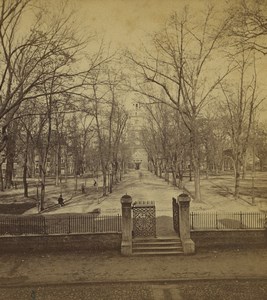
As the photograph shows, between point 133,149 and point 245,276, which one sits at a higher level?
point 133,149

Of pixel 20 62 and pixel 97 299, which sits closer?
pixel 97 299

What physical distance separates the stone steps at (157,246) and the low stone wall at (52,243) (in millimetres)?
1008

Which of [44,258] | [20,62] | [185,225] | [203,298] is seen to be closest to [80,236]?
[44,258]

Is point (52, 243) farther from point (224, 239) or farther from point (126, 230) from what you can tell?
point (224, 239)

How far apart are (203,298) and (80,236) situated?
734 cm

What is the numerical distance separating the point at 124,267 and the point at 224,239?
5381mm

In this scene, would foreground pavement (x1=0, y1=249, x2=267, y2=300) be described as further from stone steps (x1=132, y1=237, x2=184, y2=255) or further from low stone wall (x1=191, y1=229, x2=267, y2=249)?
low stone wall (x1=191, y1=229, x2=267, y2=249)

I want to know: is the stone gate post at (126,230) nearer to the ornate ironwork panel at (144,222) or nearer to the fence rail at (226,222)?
the ornate ironwork panel at (144,222)

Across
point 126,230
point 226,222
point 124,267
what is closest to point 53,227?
point 126,230

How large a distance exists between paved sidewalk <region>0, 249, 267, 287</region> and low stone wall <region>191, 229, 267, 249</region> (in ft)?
1.86

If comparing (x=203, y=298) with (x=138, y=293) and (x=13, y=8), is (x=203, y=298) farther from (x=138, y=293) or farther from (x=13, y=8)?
(x=13, y=8)

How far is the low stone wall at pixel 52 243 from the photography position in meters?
17.2

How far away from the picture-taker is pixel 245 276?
1390 cm

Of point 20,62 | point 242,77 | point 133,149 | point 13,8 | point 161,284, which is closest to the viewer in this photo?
point 161,284
